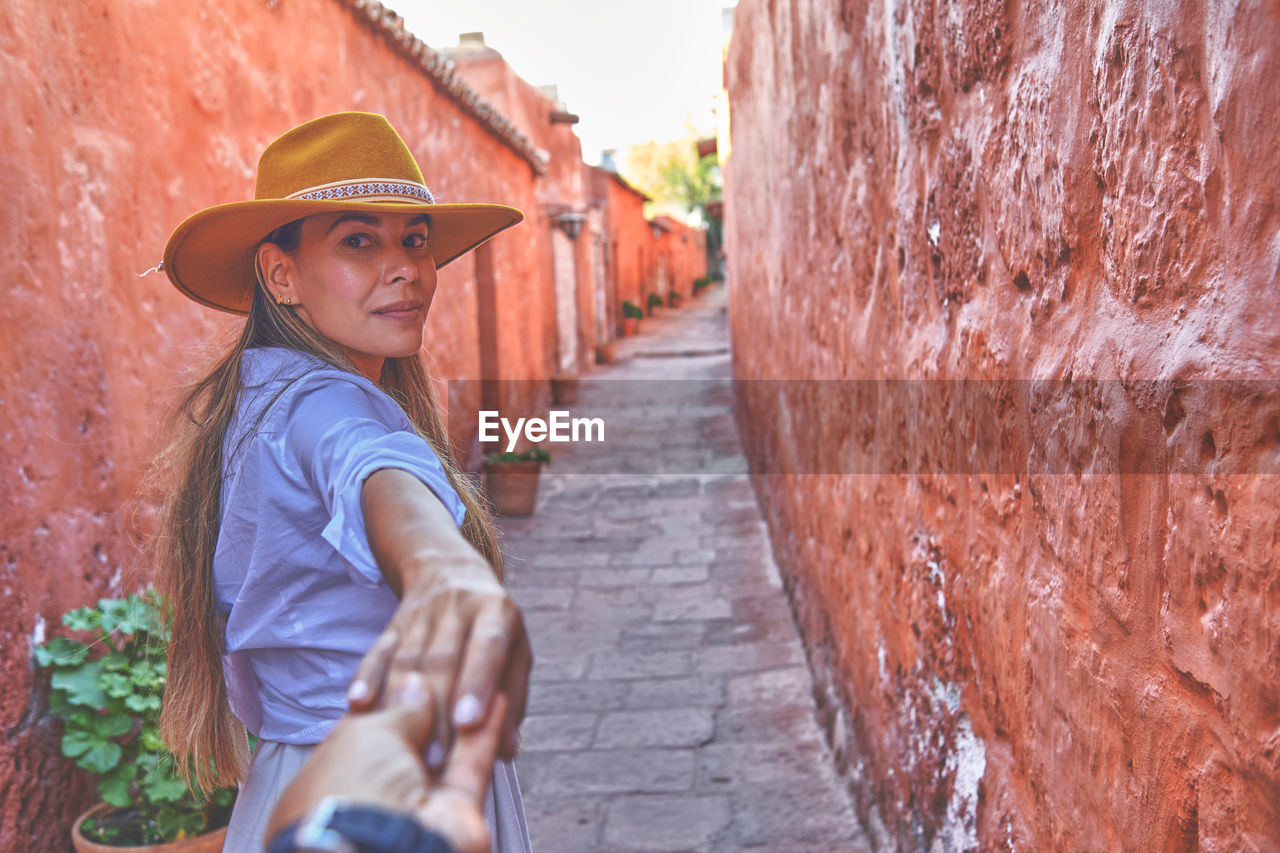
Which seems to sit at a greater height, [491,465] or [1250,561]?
[1250,561]

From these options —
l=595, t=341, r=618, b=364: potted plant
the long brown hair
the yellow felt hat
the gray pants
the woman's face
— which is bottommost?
l=595, t=341, r=618, b=364: potted plant

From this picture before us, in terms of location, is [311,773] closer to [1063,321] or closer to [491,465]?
[1063,321]

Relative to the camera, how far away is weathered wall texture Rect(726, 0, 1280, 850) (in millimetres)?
903

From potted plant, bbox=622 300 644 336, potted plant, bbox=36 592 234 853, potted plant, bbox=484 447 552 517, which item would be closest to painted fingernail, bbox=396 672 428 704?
potted plant, bbox=36 592 234 853

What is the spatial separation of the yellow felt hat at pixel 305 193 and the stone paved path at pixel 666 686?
0.87 metres

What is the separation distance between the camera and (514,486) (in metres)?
8.09

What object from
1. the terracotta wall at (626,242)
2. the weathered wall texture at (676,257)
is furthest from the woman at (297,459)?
the weathered wall texture at (676,257)

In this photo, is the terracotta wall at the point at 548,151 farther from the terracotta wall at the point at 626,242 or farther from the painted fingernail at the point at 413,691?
A: the painted fingernail at the point at 413,691

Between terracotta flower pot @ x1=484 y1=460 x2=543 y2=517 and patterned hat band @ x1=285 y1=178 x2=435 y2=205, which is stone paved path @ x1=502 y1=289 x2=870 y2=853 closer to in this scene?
terracotta flower pot @ x1=484 y1=460 x2=543 y2=517

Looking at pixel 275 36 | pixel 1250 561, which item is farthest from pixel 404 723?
pixel 275 36

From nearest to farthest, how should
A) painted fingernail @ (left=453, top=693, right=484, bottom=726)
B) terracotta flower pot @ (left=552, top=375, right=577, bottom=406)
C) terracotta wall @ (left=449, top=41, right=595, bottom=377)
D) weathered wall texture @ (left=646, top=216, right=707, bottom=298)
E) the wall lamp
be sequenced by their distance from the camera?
painted fingernail @ (left=453, top=693, right=484, bottom=726), terracotta flower pot @ (left=552, top=375, right=577, bottom=406), terracotta wall @ (left=449, top=41, right=595, bottom=377), the wall lamp, weathered wall texture @ (left=646, top=216, right=707, bottom=298)

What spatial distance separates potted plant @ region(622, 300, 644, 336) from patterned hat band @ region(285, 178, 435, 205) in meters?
20.9

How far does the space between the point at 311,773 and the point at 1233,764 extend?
0.79 meters

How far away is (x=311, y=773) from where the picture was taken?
0.63m
